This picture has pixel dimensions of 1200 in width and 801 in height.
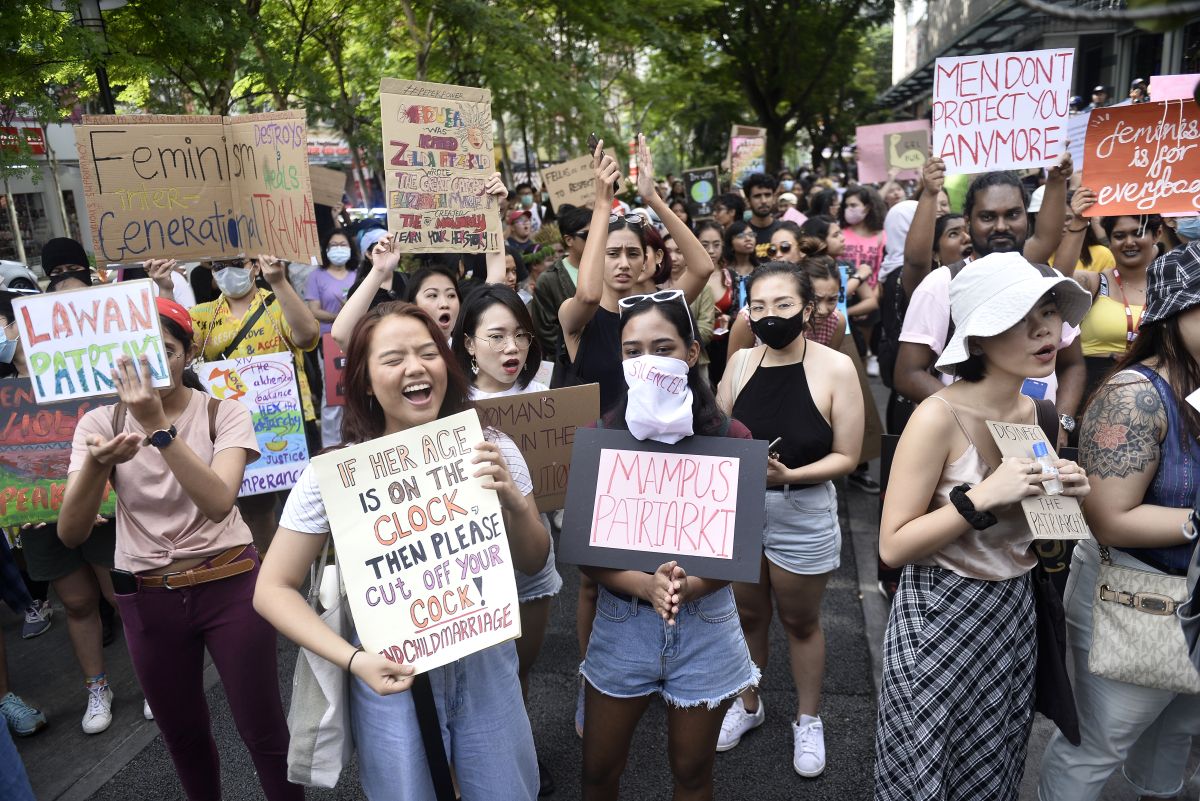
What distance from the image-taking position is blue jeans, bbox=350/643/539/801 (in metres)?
A: 2.15

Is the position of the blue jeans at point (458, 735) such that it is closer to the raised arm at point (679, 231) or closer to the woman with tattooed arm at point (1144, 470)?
the woman with tattooed arm at point (1144, 470)

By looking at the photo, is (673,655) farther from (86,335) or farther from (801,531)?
(86,335)

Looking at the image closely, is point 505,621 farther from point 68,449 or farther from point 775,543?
point 68,449

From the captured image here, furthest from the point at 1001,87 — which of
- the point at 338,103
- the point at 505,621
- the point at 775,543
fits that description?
the point at 338,103

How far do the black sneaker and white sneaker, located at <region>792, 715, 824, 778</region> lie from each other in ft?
11.1

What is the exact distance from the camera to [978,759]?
2514mm

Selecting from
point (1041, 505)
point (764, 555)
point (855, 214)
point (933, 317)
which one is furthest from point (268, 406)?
point (855, 214)

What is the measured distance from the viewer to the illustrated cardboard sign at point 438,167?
4328 millimetres

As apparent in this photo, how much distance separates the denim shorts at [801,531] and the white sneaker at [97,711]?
10.6 ft

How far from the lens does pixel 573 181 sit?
6.90 m

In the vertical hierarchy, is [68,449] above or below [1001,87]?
below

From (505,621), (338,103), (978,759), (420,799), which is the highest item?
(338,103)

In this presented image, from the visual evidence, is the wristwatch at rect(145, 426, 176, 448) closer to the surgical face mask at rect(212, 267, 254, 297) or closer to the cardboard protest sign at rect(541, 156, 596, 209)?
the surgical face mask at rect(212, 267, 254, 297)

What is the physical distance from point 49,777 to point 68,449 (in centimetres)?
142
